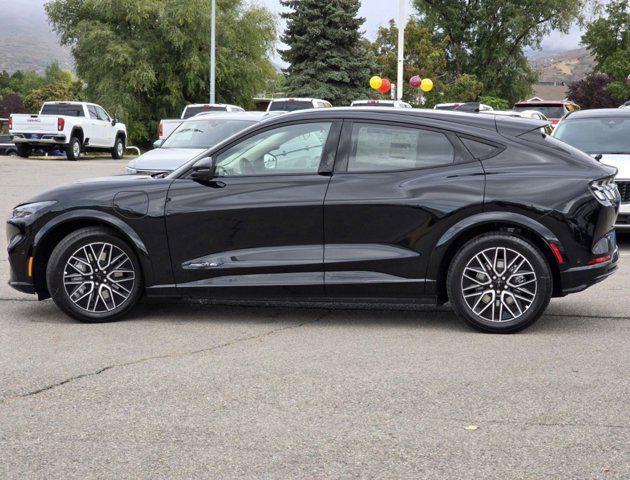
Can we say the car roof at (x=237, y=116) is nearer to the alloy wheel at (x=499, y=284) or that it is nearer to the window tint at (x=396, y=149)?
the window tint at (x=396, y=149)

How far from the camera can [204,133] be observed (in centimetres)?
1612

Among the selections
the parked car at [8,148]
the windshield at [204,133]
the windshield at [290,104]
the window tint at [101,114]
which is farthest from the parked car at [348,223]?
the parked car at [8,148]

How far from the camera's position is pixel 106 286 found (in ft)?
24.2

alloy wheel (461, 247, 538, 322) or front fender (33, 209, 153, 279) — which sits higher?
front fender (33, 209, 153, 279)

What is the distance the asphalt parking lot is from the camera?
4266 mm

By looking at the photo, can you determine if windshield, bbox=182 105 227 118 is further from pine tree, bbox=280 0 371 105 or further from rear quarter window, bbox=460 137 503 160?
pine tree, bbox=280 0 371 105

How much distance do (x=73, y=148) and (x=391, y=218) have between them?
27469mm

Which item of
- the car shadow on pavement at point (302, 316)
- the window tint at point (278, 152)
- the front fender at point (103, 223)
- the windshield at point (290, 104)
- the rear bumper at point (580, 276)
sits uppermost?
the windshield at point (290, 104)

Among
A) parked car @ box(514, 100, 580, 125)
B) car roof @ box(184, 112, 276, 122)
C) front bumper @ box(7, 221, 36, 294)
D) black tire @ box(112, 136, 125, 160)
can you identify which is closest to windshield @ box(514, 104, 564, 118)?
parked car @ box(514, 100, 580, 125)

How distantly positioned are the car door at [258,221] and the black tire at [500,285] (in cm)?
103

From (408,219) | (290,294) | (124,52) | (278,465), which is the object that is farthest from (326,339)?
(124,52)

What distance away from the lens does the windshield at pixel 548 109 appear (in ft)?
100

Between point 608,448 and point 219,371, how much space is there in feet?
7.87

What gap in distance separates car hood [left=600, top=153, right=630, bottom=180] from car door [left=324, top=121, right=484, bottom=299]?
514 cm
